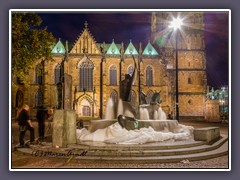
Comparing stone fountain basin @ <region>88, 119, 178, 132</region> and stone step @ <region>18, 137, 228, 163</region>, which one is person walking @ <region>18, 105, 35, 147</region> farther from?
stone fountain basin @ <region>88, 119, 178, 132</region>

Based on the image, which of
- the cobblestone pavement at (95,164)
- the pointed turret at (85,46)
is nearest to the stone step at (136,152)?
the cobblestone pavement at (95,164)

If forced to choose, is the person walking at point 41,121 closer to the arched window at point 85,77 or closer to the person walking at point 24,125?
the person walking at point 24,125

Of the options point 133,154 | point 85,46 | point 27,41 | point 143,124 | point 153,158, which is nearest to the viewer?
point 153,158

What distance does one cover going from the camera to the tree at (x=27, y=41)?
27.9ft

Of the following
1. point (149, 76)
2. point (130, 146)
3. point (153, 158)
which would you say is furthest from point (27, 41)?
point (149, 76)

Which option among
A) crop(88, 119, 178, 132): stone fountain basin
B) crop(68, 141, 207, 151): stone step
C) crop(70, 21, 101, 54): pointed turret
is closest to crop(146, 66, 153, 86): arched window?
crop(70, 21, 101, 54): pointed turret

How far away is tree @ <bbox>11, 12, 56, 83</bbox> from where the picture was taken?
852 cm

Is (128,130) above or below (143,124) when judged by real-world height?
below

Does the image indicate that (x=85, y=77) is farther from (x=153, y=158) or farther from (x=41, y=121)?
(x=153, y=158)

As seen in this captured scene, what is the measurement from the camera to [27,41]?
10109 millimetres

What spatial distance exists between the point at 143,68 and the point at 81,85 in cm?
609
